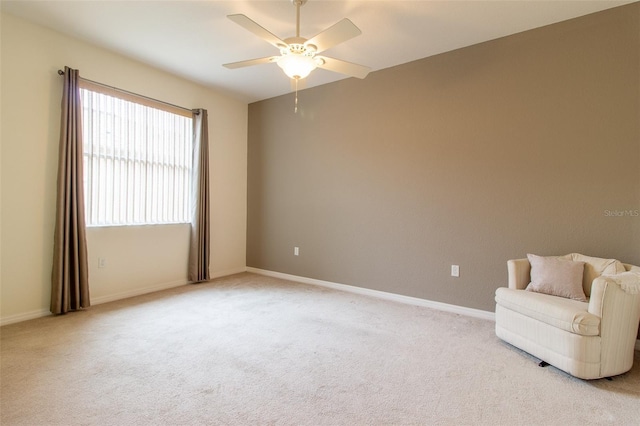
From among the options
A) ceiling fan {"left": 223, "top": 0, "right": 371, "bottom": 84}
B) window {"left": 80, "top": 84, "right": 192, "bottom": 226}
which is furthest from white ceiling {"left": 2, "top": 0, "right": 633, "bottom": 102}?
window {"left": 80, "top": 84, "right": 192, "bottom": 226}

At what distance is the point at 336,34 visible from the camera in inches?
83.3

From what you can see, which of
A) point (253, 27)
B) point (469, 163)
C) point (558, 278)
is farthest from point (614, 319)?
point (253, 27)

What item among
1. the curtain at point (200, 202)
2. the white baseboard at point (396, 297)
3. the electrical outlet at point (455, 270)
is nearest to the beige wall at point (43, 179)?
the curtain at point (200, 202)

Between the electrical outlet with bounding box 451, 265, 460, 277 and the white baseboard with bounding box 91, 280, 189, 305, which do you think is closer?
the electrical outlet with bounding box 451, 265, 460, 277

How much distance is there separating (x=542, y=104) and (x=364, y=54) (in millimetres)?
1934

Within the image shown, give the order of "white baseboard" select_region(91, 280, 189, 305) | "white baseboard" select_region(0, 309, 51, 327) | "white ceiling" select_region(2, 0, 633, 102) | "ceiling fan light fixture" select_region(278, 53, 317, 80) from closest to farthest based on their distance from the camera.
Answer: "ceiling fan light fixture" select_region(278, 53, 317, 80) → "white ceiling" select_region(2, 0, 633, 102) → "white baseboard" select_region(0, 309, 51, 327) → "white baseboard" select_region(91, 280, 189, 305)

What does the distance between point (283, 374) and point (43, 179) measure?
3.17m

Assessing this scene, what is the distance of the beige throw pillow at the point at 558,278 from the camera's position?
2477 mm

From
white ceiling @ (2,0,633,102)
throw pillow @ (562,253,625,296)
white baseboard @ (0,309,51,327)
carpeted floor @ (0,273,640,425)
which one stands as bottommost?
carpeted floor @ (0,273,640,425)

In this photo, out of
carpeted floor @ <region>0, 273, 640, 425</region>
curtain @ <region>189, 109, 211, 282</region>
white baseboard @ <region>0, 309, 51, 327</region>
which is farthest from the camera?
curtain @ <region>189, 109, 211, 282</region>

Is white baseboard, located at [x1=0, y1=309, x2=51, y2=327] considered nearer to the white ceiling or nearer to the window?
the window

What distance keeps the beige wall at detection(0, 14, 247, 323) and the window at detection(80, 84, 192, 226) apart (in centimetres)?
20

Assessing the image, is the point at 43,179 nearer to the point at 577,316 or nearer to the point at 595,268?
the point at 577,316

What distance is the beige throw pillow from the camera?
8.13 feet
